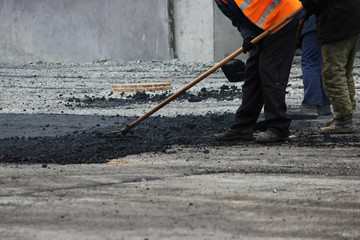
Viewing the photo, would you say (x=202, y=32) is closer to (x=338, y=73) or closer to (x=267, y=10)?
(x=338, y=73)

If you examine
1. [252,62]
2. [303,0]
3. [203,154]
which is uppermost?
[303,0]

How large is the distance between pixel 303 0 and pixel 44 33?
15.3 meters

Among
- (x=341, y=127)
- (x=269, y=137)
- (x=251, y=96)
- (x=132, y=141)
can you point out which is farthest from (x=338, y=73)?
(x=132, y=141)

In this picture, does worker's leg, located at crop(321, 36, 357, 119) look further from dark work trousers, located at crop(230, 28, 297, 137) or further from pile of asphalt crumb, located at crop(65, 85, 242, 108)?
pile of asphalt crumb, located at crop(65, 85, 242, 108)

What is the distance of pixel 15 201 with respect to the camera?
11.6ft

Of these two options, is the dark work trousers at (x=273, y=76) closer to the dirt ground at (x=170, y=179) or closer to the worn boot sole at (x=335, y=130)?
the dirt ground at (x=170, y=179)

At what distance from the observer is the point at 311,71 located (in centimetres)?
709

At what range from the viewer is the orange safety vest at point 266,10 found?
5555mm

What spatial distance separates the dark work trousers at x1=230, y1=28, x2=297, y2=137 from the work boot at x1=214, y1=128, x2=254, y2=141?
0.19 metres

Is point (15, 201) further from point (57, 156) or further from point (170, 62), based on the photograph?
point (170, 62)

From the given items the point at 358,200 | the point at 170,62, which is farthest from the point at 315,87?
the point at 170,62

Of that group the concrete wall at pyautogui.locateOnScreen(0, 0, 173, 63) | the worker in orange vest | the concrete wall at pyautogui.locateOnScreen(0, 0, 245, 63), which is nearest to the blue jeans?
the worker in orange vest

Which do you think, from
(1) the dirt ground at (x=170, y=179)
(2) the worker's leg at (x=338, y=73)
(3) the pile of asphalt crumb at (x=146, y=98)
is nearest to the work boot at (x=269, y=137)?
(1) the dirt ground at (x=170, y=179)

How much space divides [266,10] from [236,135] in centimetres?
109
